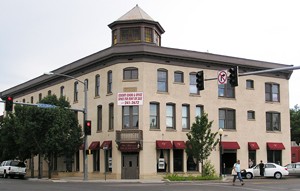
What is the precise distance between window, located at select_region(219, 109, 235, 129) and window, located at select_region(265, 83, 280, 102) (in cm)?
503

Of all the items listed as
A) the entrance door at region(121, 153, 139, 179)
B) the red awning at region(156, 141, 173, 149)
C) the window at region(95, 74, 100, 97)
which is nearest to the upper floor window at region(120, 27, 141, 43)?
the window at region(95, 74, 100, 97)

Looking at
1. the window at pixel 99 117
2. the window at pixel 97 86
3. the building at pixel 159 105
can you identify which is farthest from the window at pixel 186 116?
the window at pixel 97 86

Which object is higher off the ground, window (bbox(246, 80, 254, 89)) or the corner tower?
the corner tower

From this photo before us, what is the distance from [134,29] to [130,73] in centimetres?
534

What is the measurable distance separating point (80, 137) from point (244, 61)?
18.1 meters

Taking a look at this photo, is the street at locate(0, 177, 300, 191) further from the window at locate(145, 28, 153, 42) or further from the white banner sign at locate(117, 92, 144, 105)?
the window at locate(145, 28, 153, 42)

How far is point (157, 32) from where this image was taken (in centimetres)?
4875

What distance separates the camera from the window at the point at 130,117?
43406 mm

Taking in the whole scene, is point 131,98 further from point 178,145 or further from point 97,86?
point 178,145

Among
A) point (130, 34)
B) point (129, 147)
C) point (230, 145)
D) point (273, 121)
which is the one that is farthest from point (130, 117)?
point (273, 121)

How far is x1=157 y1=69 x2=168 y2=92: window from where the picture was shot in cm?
4453

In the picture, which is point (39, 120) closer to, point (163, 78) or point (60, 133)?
point (60, 133)

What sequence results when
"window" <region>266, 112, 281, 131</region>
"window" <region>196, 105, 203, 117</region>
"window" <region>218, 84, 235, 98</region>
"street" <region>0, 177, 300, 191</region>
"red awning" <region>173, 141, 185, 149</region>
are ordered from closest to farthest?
1. "street" <region>0, 177, 300, 191</region>
2. "red awning" <region>173, 141, 185, 149</region>
3. "window" <region>196, 105, 203, 117</region>
4. "window" <region>218, 84, 235, 98</region>
5. "window" <region>266, 112, 281, 131</region>

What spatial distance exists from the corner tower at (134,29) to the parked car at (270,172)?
1533cm
